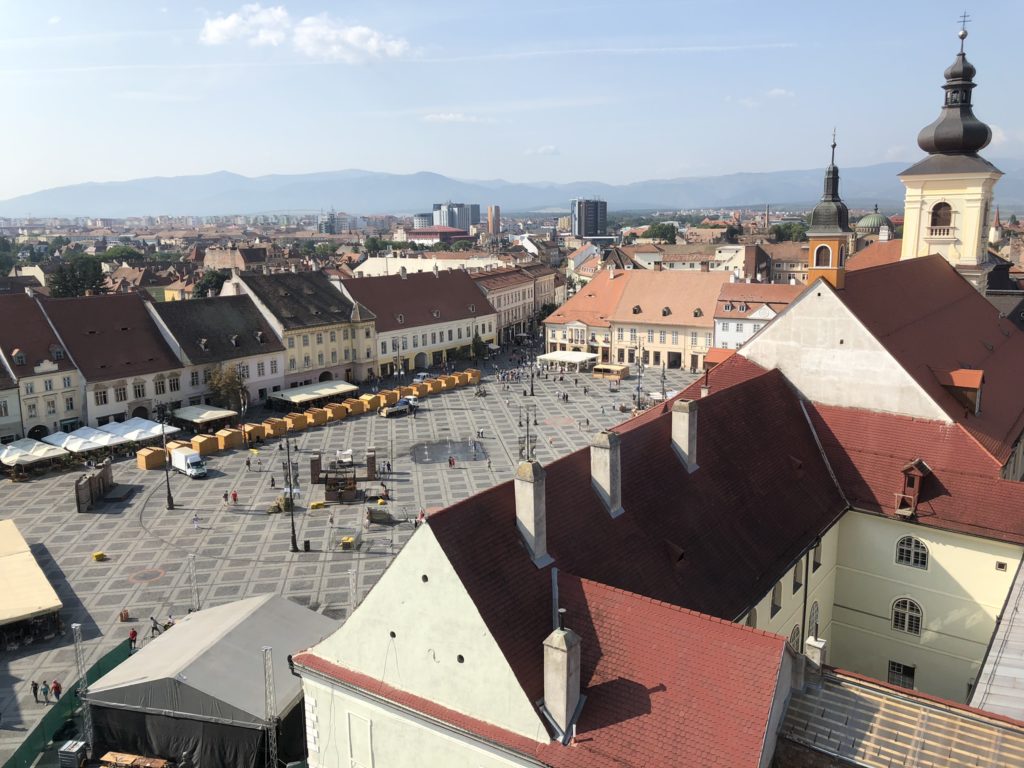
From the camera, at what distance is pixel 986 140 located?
4616cm

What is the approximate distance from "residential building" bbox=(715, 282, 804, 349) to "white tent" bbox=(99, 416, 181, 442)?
54179mm

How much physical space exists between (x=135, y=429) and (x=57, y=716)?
37.1 metres

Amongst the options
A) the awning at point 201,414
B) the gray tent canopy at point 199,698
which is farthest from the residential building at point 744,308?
the gray tent canopy at point 199,698

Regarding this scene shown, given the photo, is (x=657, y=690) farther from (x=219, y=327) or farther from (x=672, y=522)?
(x=219, y=327)

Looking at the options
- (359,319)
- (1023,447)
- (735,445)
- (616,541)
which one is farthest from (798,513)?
(359,319)

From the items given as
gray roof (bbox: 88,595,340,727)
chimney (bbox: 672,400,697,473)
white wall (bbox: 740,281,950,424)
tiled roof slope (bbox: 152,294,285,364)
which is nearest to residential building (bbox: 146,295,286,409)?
tiled roof slope (bbox: 152,294,285,364)

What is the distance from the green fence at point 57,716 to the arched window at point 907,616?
95.8 feet

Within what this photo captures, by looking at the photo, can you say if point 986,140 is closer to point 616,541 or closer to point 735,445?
point 735,445

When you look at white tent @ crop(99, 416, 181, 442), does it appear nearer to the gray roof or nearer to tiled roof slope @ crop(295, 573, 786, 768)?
the gray roof

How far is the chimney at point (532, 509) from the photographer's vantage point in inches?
734

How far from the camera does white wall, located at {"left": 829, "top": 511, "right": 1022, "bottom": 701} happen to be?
2809 centimetres

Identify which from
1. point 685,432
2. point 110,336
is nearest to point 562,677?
point 685,432

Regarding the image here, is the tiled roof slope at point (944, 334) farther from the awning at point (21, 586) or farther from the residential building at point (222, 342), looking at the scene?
the residential building at point (222, 342)

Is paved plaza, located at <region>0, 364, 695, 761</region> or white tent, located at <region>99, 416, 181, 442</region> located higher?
white tent, located at <region>99, 416, 181, 442</region>
